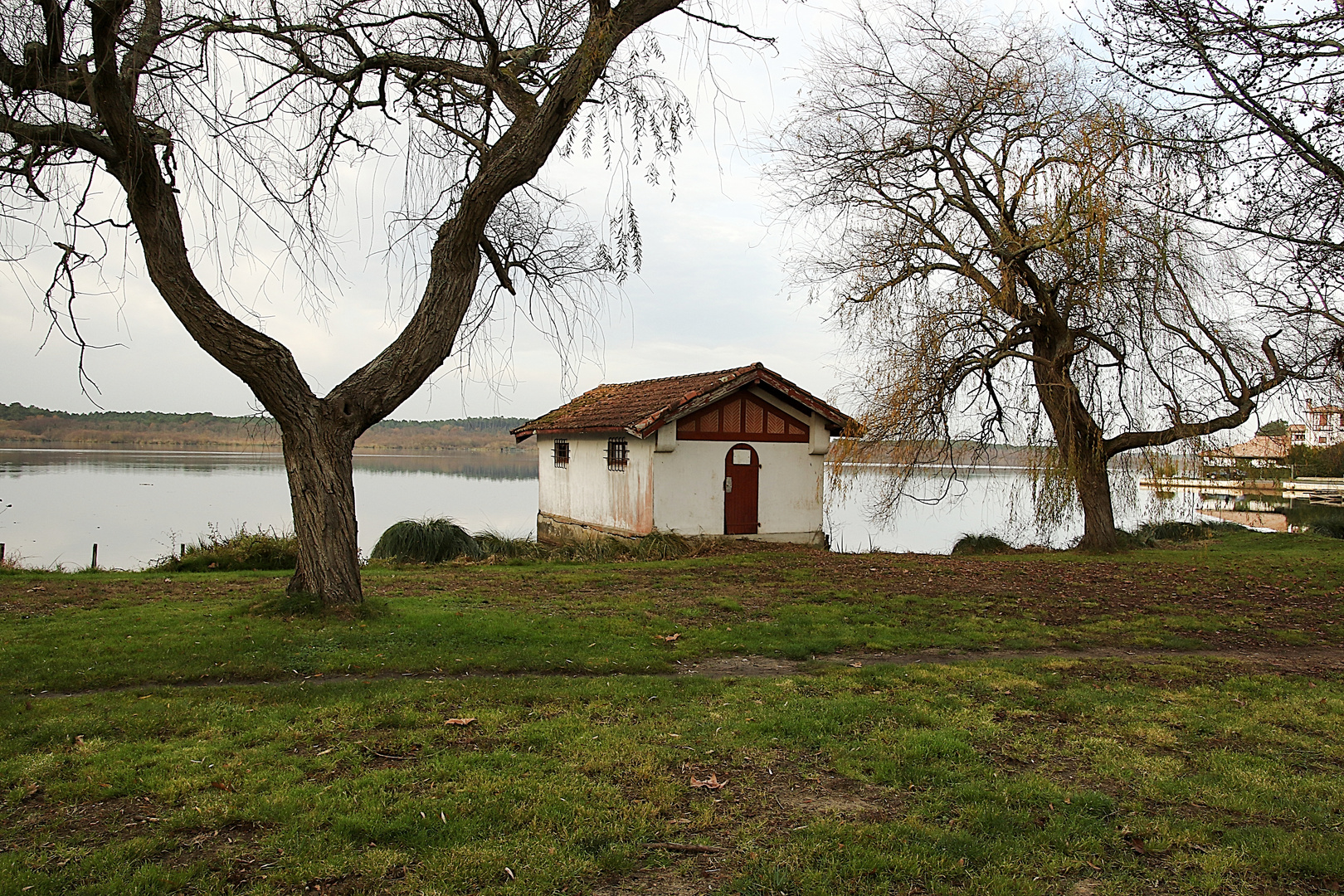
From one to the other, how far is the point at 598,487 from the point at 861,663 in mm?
14553

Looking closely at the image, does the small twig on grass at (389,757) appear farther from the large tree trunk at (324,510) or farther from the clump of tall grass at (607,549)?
the clump of tall grass at (607,549)

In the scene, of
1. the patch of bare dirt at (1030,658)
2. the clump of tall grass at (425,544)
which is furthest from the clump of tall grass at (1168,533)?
the clump of tall grass at (425,544)

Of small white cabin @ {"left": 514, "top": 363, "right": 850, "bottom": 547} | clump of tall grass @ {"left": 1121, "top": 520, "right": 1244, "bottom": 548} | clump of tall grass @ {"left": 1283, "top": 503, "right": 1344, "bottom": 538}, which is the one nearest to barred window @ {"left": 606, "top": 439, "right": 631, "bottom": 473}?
small white cabin @ {"left": 514, "top": 363, "right": 850, "bottom": 547}

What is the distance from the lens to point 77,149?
24.6 ft

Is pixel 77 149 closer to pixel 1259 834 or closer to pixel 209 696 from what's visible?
pixel 209 696

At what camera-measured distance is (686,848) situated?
4.08 metres

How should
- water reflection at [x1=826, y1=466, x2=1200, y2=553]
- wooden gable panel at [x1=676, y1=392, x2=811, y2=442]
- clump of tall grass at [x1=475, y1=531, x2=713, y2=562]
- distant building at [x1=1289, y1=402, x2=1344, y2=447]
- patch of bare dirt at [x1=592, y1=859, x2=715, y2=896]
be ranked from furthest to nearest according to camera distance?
wooden gable panel at [x1=676, y1=392, x2=811, y2=442], clump of tall grass at [x1=475, y1=531, x2=713, y2=562], water reflection at [x1=826, y1=466, x2=1200, y2=553], distant building at [x1=1289, y1=402, x2=1344, y2=447], patch of bare dirt at [x1=592, y1=859, x2=715, y2=896]

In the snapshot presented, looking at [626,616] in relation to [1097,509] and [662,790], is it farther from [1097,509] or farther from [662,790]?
[1097,509]

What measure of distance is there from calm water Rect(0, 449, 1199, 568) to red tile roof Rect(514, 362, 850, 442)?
8.87ft

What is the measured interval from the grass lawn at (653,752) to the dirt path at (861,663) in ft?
0.19

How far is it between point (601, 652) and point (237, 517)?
80.4ft

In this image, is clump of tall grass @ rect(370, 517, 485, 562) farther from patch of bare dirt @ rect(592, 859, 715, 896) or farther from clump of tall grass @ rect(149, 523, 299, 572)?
patch of bare dirt @ rect(592, 859, 715, 896)

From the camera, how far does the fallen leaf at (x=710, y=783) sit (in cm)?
486

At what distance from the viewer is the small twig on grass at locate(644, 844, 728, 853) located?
4.07 m
